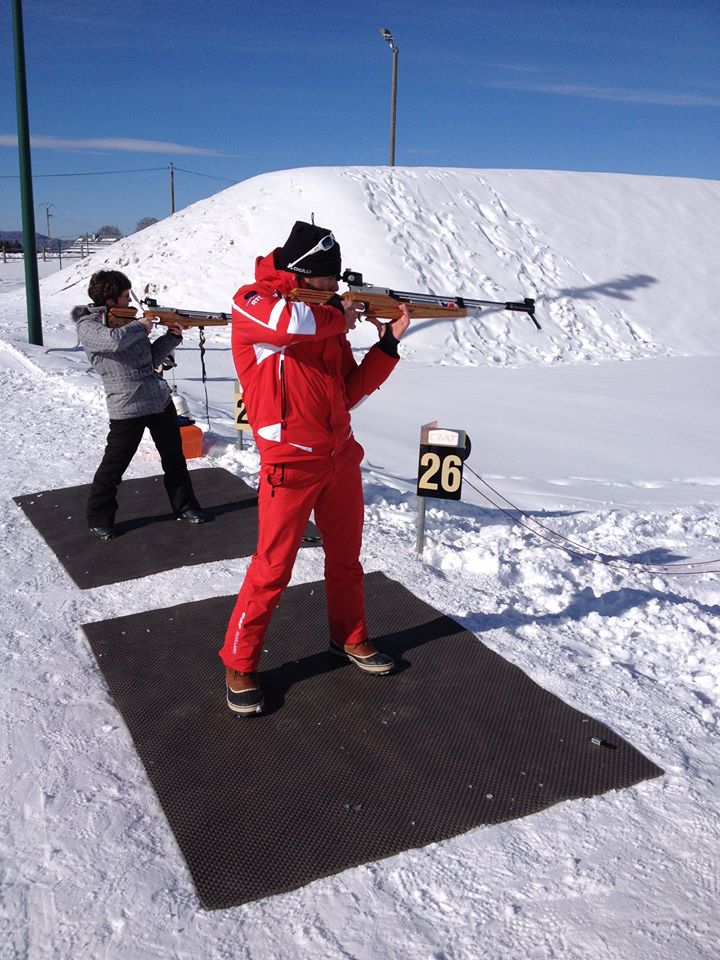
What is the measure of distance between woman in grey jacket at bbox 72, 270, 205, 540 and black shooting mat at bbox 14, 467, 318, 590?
0.59 ft

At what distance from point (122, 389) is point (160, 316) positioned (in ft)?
2.32

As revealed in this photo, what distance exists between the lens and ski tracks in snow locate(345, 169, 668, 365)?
55.4 ft

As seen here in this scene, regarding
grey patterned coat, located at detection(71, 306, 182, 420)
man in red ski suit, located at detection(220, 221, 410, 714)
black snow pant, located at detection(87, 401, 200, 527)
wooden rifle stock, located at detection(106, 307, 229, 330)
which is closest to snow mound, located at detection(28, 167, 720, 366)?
wooden rifle stock, located at detection(106, 307, 229, 330)

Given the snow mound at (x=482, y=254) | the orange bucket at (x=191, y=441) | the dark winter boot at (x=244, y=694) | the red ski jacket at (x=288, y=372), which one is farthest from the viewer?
the snow mound at (x=482, y=254)

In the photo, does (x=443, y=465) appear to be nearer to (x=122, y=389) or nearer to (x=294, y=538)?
(x=294, y=538)

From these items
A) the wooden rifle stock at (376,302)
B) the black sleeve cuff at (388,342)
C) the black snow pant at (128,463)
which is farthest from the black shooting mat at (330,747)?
the wooden rifle stock at (376,302)

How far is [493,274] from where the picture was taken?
62.2 ft

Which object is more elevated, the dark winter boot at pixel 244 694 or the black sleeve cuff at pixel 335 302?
the black sleeve cuff at pixel 335 302

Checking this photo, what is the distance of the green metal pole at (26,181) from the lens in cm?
1115

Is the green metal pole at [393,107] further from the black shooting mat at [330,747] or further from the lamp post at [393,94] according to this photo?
the black shooting mat at [330,747]

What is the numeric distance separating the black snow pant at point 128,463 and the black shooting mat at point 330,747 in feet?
4.67

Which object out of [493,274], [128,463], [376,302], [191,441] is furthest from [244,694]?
[493,274]

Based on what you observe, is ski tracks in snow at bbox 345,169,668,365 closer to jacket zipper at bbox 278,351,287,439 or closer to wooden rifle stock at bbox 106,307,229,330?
wooden rifle stock at bbox 106,307,229,330

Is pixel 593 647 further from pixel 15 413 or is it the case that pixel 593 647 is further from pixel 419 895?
pixel 15 413
